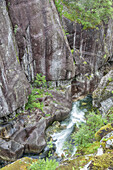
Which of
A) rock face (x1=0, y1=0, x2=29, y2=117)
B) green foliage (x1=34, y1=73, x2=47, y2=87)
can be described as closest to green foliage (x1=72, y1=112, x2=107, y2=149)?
rock face (x1=0, y1=0, x2=29, y2=117)

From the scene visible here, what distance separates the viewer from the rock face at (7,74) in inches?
324

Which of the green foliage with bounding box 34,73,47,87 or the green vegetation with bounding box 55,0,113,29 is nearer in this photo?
the green foliage with bounding box 34,73,47,87

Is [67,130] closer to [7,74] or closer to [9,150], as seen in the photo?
[9,150]

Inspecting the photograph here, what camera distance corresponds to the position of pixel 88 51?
56.2 feet

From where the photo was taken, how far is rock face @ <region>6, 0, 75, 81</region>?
37.3 feet

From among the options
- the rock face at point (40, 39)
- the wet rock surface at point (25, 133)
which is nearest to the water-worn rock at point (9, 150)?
the wet rock surface at point (25, 133)

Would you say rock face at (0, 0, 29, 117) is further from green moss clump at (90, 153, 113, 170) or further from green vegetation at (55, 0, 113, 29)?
green vegetation at (55, 0, 113, 29)

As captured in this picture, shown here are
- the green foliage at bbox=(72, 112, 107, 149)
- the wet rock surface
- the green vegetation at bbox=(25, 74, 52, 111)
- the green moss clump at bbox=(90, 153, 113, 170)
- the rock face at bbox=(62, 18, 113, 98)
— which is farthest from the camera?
the rock face at bbox=(62, 18, 113, 98)

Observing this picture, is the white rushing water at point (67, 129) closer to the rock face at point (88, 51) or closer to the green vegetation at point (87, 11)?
the rock face at point (88, 51)

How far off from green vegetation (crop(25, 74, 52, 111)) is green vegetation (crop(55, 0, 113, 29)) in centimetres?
963

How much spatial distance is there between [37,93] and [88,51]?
1004cm

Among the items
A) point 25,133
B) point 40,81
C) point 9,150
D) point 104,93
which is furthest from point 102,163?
point 40,81

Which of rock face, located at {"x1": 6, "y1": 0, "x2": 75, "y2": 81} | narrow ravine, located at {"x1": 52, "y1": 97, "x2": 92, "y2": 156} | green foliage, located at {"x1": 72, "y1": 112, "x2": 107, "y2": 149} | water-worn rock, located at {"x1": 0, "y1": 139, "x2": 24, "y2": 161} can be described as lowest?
narrow ravine, located at {"x1": 52, "y1": 97, "x2": 92, "y2": 156}

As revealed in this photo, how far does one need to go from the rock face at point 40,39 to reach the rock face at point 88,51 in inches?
112
